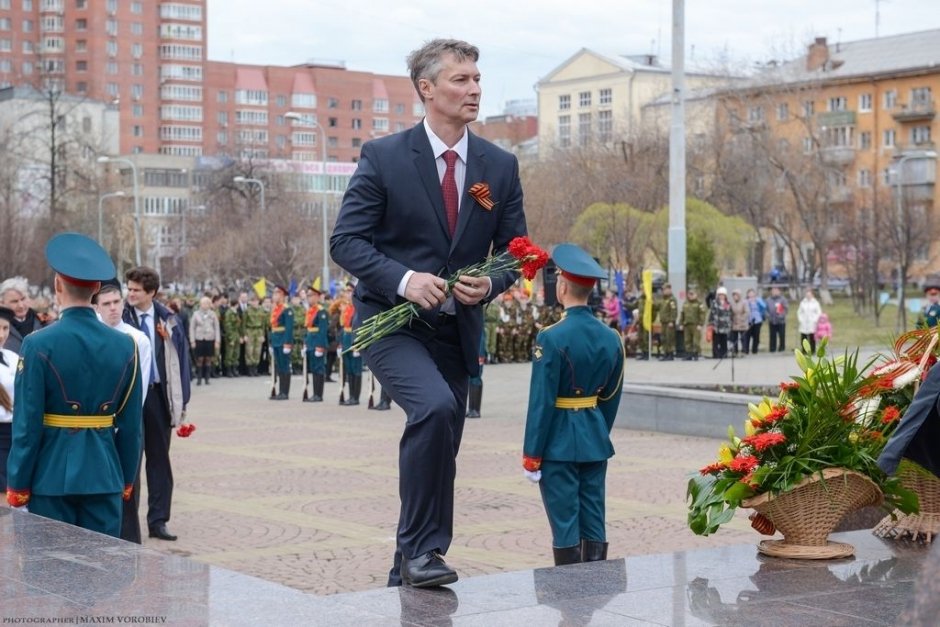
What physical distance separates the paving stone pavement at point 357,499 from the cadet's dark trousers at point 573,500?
1272 millimetres

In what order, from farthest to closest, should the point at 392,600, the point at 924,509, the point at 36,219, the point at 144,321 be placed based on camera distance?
1. the point at 36,219
2. the point at 144,321
3. the point at 924,509
4. the point at 392,600

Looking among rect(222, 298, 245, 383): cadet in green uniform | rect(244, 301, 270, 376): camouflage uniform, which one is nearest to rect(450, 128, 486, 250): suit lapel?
rect(222, 298, 245, 383): cadet in green uniform

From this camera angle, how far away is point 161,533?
10.4 metres

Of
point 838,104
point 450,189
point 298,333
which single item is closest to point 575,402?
point 450,189

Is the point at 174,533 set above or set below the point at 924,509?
below

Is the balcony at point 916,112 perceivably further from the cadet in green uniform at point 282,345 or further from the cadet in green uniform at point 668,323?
the cadet in green uniform at point 282,345

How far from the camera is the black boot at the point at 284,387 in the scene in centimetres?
2456

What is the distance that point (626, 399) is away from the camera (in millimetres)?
18328

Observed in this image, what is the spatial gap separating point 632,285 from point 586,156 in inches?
470

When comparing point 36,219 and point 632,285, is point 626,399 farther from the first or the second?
point 36,219

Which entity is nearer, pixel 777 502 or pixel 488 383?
pixel 777 502

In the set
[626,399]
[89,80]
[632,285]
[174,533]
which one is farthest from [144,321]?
[89,80]

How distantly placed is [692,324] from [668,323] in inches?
25.0

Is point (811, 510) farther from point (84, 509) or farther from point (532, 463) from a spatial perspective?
point (84, 509)
